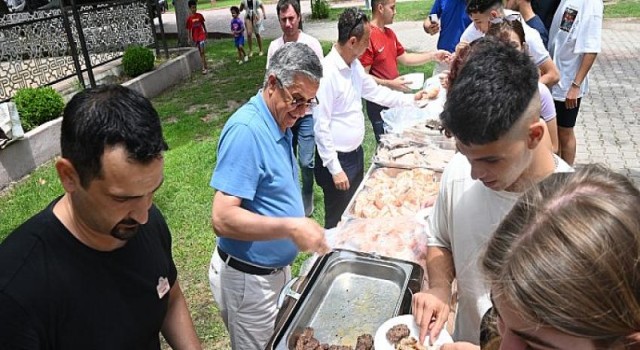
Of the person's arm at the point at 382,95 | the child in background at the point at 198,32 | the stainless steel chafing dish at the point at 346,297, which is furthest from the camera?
the child in background at the point at 198,32

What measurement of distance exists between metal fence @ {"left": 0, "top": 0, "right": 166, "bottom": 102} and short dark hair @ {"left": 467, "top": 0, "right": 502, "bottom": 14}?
5.71m

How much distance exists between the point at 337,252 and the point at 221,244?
1.91 ft

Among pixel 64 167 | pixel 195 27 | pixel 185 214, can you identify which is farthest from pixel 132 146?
pixel 195 27

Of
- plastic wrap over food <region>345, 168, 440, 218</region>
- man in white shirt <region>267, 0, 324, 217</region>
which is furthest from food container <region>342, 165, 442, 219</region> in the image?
man in white shirt <region>267, 0, 324, 217</region>

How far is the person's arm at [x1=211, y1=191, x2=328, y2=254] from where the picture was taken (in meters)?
1.91

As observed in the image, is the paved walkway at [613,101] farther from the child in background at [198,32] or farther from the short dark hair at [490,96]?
the child in background at [198,32]

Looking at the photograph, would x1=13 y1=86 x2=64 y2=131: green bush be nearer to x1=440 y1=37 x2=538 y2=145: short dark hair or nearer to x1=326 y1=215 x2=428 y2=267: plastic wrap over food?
x1=326 y1=215 x2=428 y2=267: plastic wrap over food

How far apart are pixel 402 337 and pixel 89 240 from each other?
0.99 metres

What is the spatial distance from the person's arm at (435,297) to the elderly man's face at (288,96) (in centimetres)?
84

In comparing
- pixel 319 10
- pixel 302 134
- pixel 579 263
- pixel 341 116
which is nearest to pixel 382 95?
pixel 341 116

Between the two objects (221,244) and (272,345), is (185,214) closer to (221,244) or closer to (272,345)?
(221,244)

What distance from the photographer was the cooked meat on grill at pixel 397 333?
1.52 metres

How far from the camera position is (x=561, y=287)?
79cm

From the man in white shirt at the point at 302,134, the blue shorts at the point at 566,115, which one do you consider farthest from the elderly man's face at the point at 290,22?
the blue shorts at the point at 566,115
